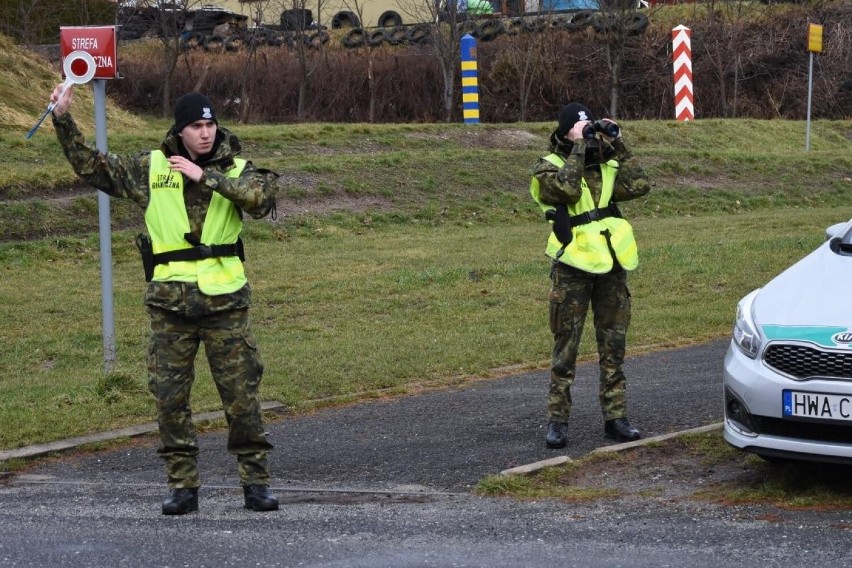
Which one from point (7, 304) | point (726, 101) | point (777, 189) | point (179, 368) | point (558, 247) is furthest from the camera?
point (726, 101)

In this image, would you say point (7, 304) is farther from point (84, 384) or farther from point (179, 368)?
point (179, 368)

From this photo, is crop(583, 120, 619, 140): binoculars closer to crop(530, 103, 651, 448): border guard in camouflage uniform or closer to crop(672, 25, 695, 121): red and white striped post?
crop(530, 103, 651, 448): border guard in camouflage uniform

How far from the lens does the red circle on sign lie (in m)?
8.47

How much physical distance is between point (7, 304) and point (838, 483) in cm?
908

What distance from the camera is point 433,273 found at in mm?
14773

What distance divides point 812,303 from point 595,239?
142 centimetres

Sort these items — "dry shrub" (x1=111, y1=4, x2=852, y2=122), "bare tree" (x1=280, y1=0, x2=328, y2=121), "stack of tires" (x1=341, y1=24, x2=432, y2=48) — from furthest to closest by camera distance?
"stack of tires" (x1=341, y1=24, x2=432, y2=48) < "dry shrub" (x1=111, y1=4, x2=852, y2=122) < "bare tree" (x1=280, y1=0, x2=328, y2=121)

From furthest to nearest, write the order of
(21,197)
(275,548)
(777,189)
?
(777,189), (21,197), (275,548)

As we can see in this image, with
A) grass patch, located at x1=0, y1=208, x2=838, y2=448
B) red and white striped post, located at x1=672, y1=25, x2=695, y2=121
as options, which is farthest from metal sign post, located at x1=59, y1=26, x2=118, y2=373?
red and white striped post, located at x1=672, y1=25, x2=695, y2=121

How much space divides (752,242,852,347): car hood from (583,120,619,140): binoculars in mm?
1249

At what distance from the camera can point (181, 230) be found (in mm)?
6227

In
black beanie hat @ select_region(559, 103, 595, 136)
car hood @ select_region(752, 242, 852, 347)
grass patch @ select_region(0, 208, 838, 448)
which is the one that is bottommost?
grass patch @ select_region(0, 208, 838, 448)

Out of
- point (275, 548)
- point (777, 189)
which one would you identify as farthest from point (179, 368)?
point (777, 189)

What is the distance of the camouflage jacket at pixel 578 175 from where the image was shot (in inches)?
291
